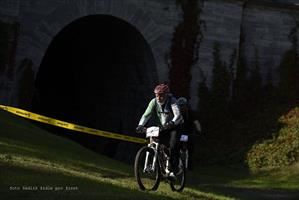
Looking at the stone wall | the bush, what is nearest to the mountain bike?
the bush

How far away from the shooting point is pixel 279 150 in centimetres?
1630

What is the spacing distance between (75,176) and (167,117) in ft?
6.04

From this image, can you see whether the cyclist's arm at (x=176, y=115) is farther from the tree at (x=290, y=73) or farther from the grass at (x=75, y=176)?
the tree at (x=290, y=73)

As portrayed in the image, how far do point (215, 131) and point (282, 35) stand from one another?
5363mm

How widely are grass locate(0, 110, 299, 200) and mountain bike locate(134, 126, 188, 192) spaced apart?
0.22 meters

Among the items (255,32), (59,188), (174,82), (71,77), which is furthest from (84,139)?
(59,188)

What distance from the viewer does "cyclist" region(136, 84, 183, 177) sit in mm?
9016

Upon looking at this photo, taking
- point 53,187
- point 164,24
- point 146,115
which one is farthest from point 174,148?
point 164,24

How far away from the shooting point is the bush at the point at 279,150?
624 inches

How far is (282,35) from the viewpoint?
892 inches

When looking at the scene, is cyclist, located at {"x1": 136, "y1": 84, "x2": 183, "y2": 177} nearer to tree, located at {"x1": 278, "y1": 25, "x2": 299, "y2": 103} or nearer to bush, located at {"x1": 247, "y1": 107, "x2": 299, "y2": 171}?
bush, located at {"x1": 247, "y1": 107, "x2": 299, "y2": 171}

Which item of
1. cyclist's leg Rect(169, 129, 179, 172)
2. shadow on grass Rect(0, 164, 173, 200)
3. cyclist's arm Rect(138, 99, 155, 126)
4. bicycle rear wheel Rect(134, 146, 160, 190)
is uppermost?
cyclist's arm Rect(138, 99, 155, 126)

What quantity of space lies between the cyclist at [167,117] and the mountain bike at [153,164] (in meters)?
0.10

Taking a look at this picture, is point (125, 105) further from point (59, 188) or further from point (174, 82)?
point (59, 188)
